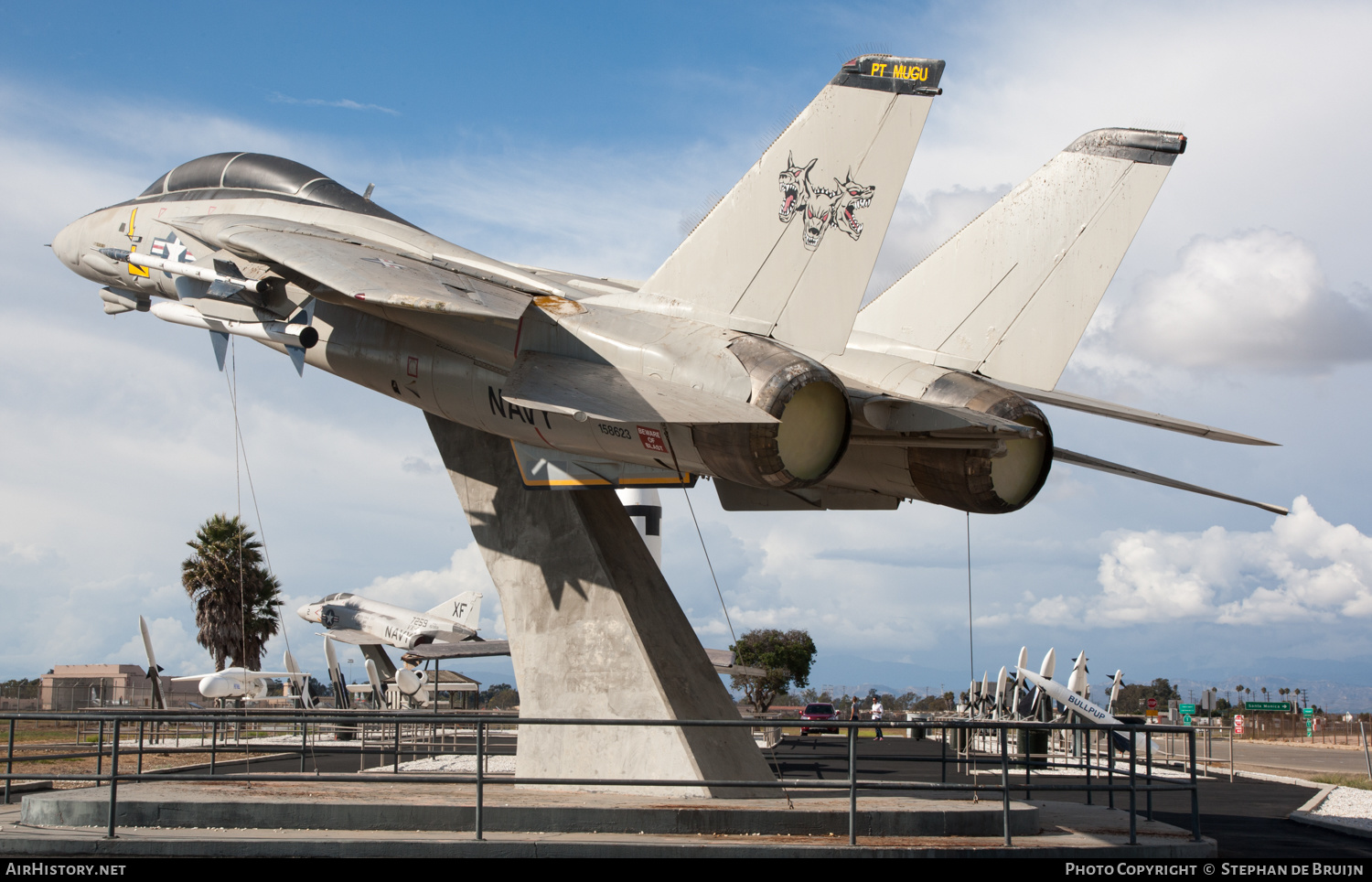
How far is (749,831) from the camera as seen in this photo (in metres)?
9.05

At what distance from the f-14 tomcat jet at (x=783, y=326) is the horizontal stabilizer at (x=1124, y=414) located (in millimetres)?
28

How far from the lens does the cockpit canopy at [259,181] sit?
43.7 ft

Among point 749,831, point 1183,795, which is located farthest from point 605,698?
point 1183,795

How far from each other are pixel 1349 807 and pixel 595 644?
1152 centimetres

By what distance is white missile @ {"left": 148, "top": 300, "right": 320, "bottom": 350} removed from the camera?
1053cm

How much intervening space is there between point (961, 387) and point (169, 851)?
7.53 metres

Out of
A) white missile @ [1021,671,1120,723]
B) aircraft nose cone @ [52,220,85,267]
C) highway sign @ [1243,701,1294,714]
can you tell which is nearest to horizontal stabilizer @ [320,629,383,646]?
aircraft nose cone @ [52,220,85,267]

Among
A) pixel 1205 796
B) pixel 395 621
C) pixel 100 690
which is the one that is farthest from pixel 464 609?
pixel 1205 796

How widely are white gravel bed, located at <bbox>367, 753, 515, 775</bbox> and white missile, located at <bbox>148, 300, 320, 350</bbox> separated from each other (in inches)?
293

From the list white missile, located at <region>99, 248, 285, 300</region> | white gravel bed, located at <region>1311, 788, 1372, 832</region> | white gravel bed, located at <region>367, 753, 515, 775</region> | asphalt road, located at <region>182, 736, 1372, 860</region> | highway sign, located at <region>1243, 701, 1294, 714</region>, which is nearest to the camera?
asphalt road, located at <region>182, 736, 1372, 860</region>

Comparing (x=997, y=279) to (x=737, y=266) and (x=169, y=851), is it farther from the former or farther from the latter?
(x=169, y=851)

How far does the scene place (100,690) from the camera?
128ft

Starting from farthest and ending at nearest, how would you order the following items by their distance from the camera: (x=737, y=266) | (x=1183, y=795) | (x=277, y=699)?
(x=277, y=699)
(x=1183, y=795)
(x=737, y=266)

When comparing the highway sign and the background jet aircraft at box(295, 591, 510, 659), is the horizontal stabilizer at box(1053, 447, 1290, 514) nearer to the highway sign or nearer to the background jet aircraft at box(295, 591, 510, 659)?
the background jet aircraft at box(295, 591, 510, 659)
